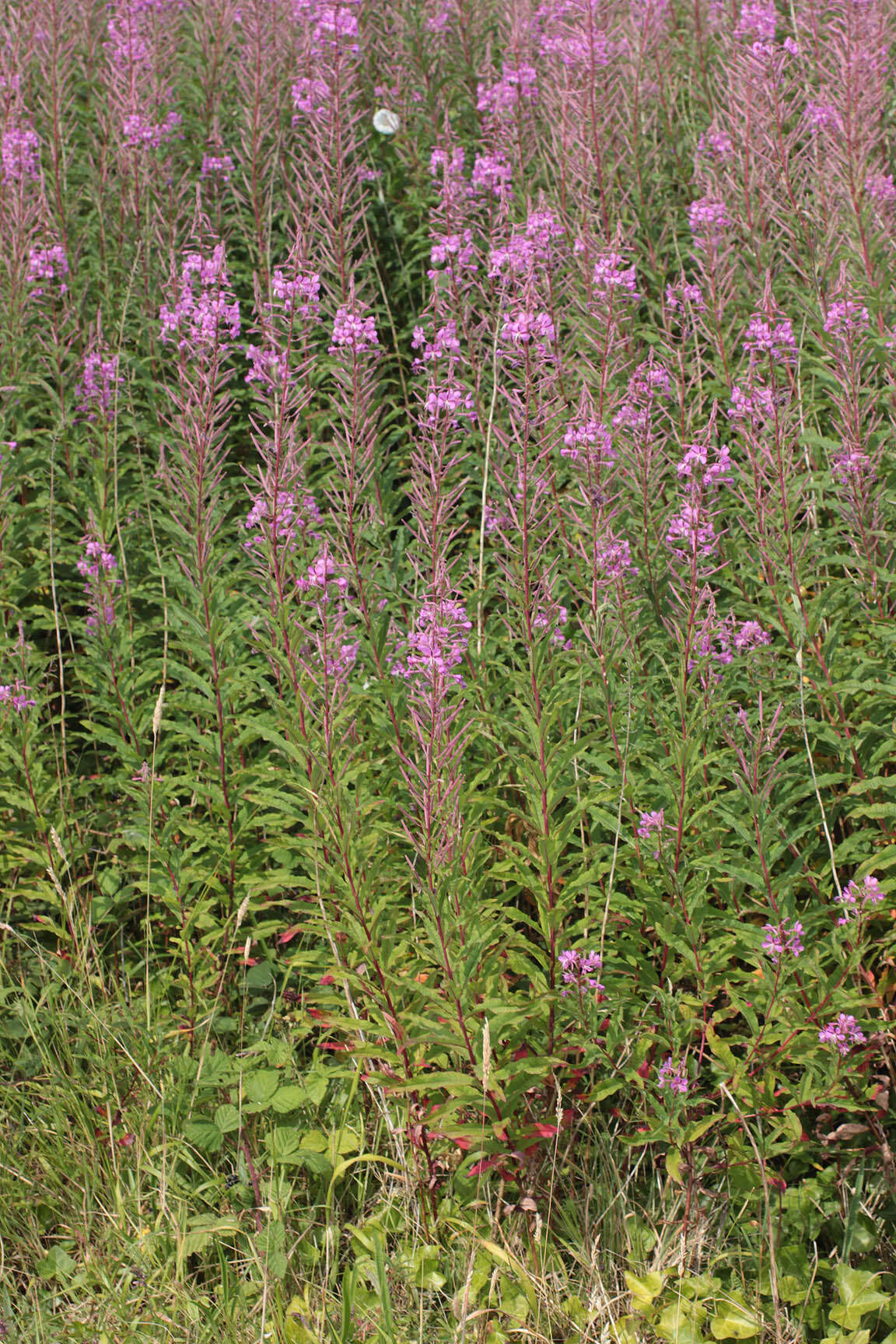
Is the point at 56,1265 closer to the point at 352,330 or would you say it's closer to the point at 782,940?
the point at 782,940

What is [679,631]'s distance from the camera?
2854 mm

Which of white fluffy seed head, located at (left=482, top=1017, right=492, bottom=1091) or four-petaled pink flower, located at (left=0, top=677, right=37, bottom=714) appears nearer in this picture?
white fluffy seed head, located at (left=482, top=1017, right=492, bottom=1091)

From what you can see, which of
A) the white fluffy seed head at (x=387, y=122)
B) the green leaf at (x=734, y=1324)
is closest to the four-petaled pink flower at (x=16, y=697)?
the green leaf at (x=734, y=1324)

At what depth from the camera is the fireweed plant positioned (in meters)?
2.74

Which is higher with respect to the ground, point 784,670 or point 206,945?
point 784,670

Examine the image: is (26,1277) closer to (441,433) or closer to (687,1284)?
(687,1284)

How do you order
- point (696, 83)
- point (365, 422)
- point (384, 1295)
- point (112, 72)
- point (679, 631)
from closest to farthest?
point (384, 1295)
point (679, 631)
point (365, 422)
point (112, 72)
point (696, 83)

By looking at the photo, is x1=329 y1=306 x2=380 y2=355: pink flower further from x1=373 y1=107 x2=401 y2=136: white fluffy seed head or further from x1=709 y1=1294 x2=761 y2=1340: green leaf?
x1=373 y1=107 x2=401 y2=136: white fluffy seed head

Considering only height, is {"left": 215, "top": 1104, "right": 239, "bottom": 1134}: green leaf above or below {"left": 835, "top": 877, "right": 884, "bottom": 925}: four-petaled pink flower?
below

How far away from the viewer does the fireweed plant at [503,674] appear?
108 inches

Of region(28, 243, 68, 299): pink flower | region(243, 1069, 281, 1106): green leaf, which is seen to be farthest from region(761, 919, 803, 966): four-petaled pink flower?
region(28, 243, 68, 299): pink flower

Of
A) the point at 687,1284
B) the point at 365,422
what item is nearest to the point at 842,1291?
the point at 687,1284

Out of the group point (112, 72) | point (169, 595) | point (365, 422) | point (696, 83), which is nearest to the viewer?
point (365, 422)

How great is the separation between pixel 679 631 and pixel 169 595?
2195mm
